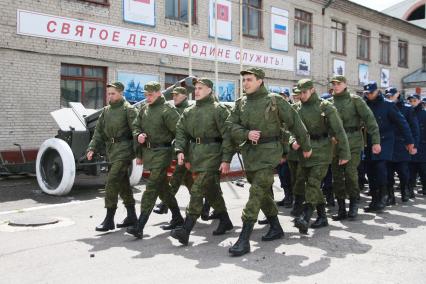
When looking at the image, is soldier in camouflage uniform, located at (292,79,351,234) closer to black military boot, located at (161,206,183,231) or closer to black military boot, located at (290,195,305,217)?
black military boot, located at (290,195,305,217)

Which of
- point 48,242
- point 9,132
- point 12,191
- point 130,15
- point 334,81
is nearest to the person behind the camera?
point 48,242

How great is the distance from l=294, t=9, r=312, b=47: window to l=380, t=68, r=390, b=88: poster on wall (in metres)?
6.66

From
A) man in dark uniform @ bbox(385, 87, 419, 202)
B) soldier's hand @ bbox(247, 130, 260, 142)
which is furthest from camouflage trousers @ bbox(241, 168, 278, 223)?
man in dark uniform @ bbox(385, 87, 419, 202)

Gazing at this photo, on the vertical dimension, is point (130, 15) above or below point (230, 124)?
above

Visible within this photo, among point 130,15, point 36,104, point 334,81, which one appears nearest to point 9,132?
point 36,104

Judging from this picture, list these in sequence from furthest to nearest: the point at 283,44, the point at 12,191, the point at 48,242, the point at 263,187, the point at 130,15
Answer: the point at 283,44
the point at 130,15
the point at 12,191
the point at 48,242
the point at 263,187

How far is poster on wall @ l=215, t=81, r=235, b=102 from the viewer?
16875 millimetres

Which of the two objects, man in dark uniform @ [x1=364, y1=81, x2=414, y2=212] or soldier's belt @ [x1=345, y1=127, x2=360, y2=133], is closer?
soldier's belt @ [x1=345, y1=127, x2=360, y2=133]

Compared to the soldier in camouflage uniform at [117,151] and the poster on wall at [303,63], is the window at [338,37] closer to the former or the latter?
the poster on wall at [303,63]

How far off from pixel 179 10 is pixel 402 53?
56.6 feet

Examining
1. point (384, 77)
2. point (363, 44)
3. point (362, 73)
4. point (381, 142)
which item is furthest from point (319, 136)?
point (384, 77)

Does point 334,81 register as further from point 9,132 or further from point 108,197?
point 9,132

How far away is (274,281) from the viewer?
13.2ft

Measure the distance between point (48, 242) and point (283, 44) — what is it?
15.5 m
